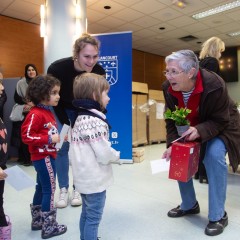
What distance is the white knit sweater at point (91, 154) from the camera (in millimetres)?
1135

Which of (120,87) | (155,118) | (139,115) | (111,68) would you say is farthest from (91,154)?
(155,118)

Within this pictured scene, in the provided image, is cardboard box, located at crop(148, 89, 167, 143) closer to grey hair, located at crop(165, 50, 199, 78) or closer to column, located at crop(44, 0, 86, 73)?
column, located at crop(44, 0, 86, 73)

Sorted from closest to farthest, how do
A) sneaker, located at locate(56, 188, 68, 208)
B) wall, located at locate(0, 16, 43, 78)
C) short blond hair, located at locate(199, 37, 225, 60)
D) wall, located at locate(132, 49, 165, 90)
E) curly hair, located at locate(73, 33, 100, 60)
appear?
1. curly hair, located at locate(73, 33, 100, 60)
2. sneaker, located at locate(56, 188, 68, 208)
3. short blond hair, located at locate(199, 37, 225, 60)
4. wall, located at locate(0, 16, 43, 78)
5. wall, located at locate(132, 49, 165, 90)

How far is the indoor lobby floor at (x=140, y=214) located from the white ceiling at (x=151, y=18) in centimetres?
388

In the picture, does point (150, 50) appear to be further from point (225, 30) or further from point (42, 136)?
point (42, 136)

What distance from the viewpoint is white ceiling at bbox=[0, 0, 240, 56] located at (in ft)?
17.0

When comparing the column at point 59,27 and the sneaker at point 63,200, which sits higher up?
the column at point 59,27

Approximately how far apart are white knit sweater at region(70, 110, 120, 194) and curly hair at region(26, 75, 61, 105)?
0.40 metres

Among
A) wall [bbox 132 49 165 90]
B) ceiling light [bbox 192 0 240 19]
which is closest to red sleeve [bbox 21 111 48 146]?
ceiling light [bbox 192 0 240 19]

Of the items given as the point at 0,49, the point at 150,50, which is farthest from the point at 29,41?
the point at 150,50

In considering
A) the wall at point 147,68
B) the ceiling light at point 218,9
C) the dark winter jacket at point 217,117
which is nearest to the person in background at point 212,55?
the dark winter jacket at point 217,117

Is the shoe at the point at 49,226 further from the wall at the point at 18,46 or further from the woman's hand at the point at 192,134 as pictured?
the wall at the point at 18,46

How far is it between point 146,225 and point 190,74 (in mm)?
930

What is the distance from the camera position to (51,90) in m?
1.51
